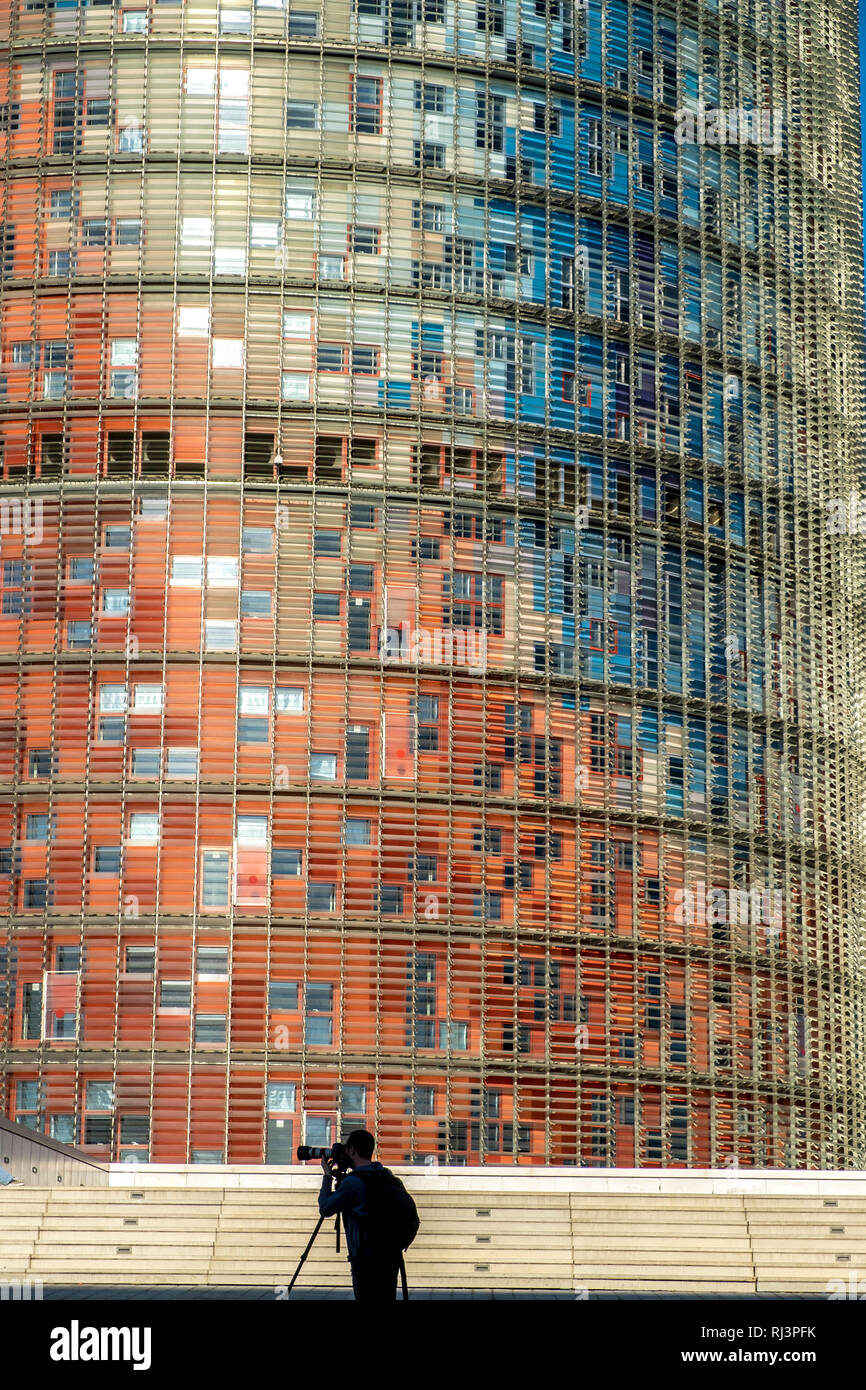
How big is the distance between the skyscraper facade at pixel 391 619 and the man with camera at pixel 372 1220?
101 ft

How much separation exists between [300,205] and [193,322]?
4.20 m

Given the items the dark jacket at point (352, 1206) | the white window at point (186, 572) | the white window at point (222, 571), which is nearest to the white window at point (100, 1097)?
the white window at point (186, 572)

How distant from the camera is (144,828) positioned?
4591 centimetres

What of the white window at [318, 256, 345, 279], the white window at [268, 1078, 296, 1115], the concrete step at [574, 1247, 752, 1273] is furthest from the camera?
the white window at [318, 256, 345, 279]

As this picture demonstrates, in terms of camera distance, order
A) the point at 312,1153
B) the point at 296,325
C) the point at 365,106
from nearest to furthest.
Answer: the point at 312,1153
the point at 296,325
the point at 365,106

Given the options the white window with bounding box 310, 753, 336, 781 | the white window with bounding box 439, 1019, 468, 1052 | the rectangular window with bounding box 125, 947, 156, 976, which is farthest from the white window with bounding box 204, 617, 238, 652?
the white window with bounding box 439, 1019, 468, 1052

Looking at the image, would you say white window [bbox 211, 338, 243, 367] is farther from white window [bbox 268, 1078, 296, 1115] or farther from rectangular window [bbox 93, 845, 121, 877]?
white window [bbox 268, 1078, 296, 1115]

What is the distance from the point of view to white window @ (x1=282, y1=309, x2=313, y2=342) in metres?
48.6

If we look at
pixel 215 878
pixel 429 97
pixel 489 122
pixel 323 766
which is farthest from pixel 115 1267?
pixel 489 122

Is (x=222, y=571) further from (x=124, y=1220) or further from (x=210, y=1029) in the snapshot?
Answer: (x=124, y=1220)

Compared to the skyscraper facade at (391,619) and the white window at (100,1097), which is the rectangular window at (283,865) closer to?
the skyscraper facade at (391,619)

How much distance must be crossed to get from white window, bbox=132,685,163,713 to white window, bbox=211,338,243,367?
28.0 feet

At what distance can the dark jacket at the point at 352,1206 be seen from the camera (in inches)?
553
